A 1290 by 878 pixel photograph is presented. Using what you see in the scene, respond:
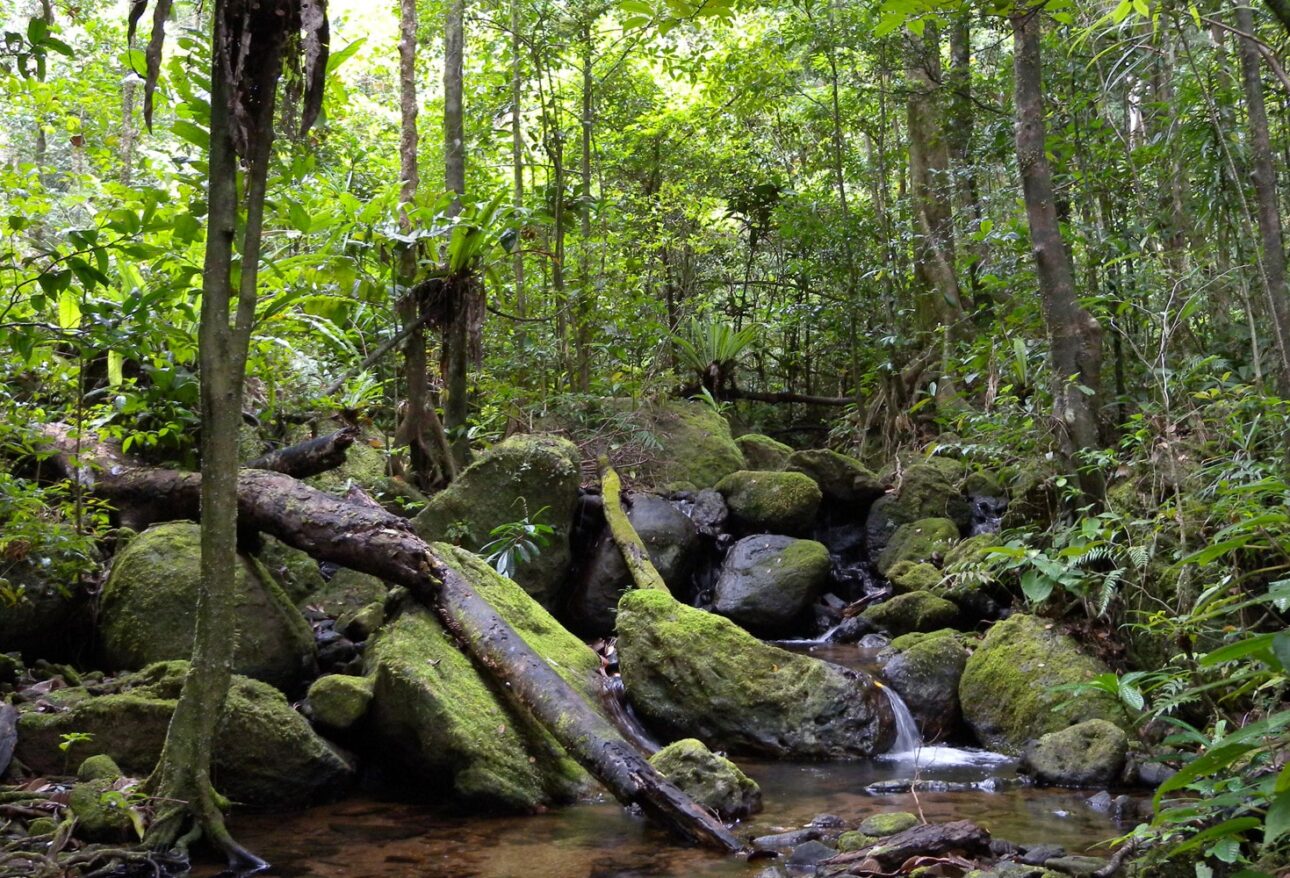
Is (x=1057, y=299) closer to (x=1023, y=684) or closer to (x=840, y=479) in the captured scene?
(x=1023, y=684)

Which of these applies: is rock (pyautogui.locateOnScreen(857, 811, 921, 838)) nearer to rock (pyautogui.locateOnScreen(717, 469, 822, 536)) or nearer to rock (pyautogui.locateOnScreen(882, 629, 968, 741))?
rock (pyautogui.locateOnScreen(882, 629, 968, 741))

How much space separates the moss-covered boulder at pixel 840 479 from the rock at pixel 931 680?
433 centimetres

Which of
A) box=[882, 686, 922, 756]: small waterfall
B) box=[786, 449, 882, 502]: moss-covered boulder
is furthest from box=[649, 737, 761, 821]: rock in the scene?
box=[786, 449, 882, 502]: moss-covered boulder

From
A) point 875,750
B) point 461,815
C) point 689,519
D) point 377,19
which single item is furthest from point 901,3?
point 377,19

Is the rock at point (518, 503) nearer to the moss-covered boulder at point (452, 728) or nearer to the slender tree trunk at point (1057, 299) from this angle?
the moss-covered boulder at point (452, 728)

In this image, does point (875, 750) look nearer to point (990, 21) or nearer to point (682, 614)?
point (682, 614)

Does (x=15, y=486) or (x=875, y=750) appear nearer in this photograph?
(x=15, y=486)

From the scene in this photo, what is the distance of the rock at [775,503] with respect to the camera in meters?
10.4

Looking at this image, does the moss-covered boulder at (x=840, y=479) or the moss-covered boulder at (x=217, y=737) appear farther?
the moss-covered boulder at (x=840, y=479)

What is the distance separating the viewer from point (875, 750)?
20.5ft

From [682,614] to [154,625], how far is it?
3.33 meters

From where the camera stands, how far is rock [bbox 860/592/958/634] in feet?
27.1

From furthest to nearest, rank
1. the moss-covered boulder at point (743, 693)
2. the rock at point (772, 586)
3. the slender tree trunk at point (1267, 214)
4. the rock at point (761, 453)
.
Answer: the rock at point (761, 453) < the rock at point (772, 586) < the moss-covered boulder at point (743, 693) < the slender tree trunk at point (1267, 214)

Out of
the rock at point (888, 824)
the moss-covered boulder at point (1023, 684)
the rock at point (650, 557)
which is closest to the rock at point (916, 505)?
the rock at point (650, 557)
